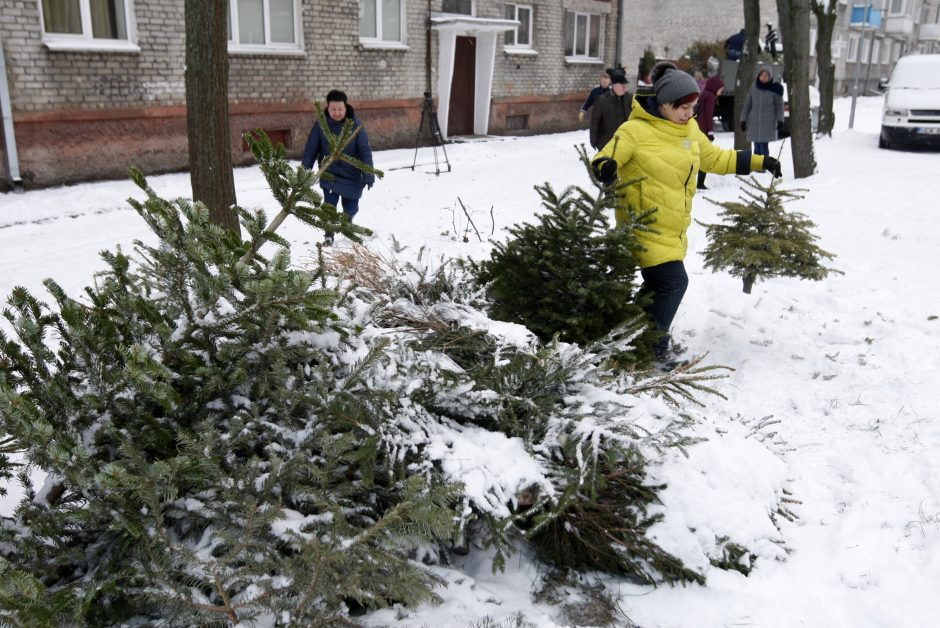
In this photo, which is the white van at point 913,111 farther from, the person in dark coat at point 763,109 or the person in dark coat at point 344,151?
the person in dark coat at point 344,151

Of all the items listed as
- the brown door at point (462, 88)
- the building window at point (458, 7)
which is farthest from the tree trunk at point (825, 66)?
the brown door at point (462, 88)

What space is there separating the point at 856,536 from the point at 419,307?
2059mm

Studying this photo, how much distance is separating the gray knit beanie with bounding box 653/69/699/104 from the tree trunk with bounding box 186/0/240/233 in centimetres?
317

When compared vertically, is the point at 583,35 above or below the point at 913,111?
above

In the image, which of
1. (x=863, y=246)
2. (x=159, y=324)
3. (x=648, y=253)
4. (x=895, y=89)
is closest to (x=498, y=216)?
(x=863, y=246)

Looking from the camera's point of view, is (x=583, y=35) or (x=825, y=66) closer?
(x=825, y=66)

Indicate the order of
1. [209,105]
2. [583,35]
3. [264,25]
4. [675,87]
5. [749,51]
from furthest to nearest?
[583,35]
[264,25]
[749,51]
[209,105]
[675,87]

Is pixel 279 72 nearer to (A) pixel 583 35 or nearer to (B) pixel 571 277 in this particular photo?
(A) pixel 583 35

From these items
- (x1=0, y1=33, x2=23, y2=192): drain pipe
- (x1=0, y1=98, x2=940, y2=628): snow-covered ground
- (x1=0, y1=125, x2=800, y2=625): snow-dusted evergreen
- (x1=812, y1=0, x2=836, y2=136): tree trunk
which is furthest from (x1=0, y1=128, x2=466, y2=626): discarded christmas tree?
(x1=812, y1=0, x2=836, y2=136): tree trunk

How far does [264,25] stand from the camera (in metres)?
13.5

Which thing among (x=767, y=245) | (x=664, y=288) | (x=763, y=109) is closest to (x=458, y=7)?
(x=763, y=109)

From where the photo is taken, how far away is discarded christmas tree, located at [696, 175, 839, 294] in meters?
5.06

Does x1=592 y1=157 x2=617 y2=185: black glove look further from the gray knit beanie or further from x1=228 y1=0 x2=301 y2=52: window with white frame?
x1=228 y1=0 x2=301 y2=52: window with white frame

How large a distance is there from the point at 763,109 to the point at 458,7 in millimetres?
8406
